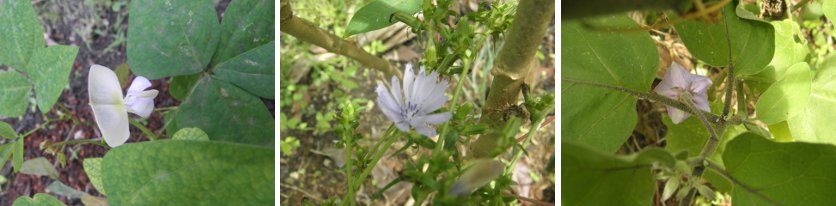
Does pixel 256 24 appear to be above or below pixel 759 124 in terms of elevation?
above

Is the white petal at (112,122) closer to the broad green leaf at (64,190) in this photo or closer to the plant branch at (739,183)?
the broad green leaf at (64,190)

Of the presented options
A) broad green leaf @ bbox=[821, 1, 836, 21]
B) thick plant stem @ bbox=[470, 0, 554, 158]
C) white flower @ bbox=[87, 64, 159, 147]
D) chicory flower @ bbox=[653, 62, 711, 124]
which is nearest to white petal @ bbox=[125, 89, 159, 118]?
white flower @ bbox=[87, 64, 159, 147]

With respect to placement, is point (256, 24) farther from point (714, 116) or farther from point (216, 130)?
point (714, 116)

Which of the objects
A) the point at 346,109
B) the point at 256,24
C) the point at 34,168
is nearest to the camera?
the point at 346,109

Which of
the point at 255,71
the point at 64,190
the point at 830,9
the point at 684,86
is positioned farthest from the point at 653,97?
the point at 64,190

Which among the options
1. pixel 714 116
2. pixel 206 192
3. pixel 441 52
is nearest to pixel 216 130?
pixel 206 192
